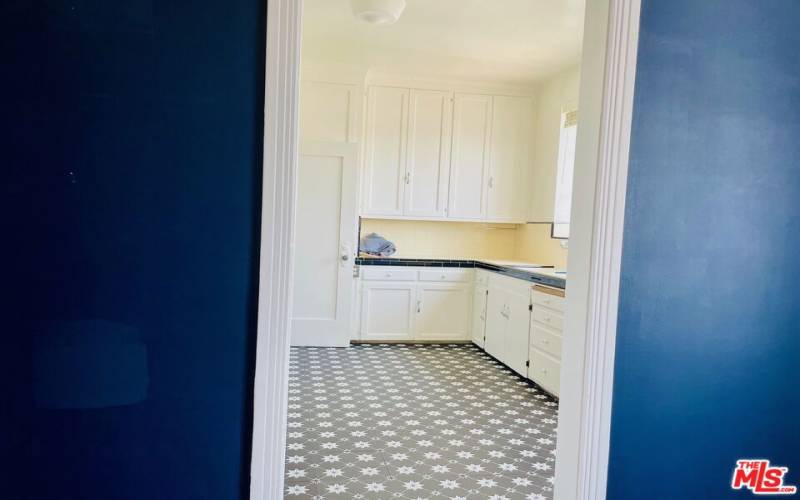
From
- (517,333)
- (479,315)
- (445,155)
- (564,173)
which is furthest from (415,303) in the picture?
(564,173)

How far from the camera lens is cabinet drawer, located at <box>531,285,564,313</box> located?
3.96 meters

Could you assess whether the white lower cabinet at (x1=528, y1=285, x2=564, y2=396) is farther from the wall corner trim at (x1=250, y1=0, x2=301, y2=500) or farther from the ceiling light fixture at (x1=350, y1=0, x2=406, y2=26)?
the wall corner trim at (x1=250, y1=0, x2=301, y2=500)

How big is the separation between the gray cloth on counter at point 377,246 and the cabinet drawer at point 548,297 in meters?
1.94

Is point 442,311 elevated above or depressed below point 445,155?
below

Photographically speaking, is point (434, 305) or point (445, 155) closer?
point (434, 305)

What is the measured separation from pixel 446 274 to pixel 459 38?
2.39 meters

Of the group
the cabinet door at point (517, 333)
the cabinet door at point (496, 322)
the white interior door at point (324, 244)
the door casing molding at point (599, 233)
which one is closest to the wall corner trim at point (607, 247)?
the door casing molding at point (599, 233)

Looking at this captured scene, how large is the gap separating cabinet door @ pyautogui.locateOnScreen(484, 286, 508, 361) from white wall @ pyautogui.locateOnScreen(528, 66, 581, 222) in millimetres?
1000

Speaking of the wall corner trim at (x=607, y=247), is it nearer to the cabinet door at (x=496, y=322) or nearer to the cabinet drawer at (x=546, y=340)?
the cabinet drawer at (x=546, y=340)

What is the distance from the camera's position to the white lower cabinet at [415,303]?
5.68 m

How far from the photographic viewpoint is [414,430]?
3410 millimetres

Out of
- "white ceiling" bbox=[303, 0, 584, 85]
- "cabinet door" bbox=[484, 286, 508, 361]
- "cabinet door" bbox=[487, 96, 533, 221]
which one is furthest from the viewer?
"cabinet door" bbox=[487, 96, 533, 221]

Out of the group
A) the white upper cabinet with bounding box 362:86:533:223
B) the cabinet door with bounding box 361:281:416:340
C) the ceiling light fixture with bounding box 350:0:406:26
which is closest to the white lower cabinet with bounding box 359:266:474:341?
the cabinet door with bounding box 361:281:416:340

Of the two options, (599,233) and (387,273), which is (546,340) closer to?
(387,273)
